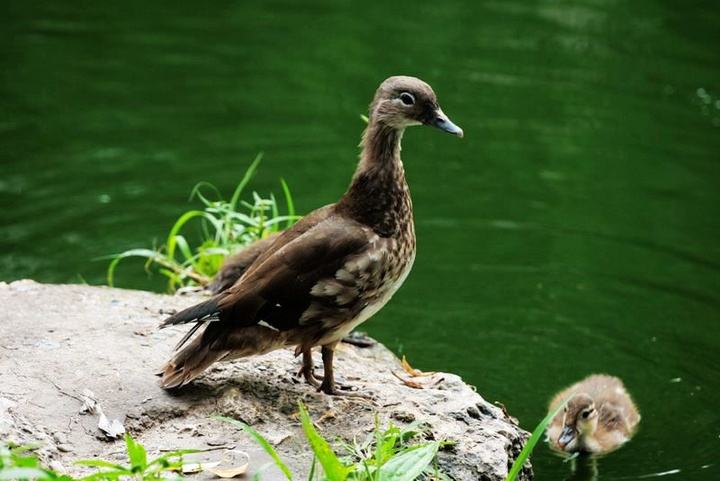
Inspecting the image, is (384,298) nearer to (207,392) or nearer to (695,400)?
(207,392)

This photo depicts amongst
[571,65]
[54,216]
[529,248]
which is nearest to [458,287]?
[529,248]

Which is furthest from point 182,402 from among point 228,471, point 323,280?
point 323,280

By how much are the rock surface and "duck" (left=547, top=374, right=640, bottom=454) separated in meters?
1.21

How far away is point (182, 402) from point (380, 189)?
1254mm

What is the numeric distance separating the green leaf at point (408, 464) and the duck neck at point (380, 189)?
3.47 feet

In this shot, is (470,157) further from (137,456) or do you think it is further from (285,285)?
(137,456)

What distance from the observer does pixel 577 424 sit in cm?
688

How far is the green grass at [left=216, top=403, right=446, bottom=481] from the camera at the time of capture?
438 centimetres

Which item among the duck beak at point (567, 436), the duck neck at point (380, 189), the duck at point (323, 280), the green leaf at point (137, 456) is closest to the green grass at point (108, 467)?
the green leaf at point (137, 456)

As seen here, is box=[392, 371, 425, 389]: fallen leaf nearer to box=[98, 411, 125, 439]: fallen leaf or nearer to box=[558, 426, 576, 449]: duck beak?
box=[558, 426, 576, 449]: duck beak

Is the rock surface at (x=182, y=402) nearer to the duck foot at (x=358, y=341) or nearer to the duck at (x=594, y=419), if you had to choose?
the duck foot at (x=358, y=341)

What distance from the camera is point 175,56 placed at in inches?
514

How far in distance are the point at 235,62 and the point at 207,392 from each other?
8035 mm

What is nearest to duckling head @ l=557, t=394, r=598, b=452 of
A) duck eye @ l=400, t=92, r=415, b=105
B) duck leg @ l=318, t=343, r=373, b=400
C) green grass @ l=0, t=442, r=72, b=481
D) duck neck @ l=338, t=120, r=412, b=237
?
duck leg @ l=318, t=343, r=373, b=400
